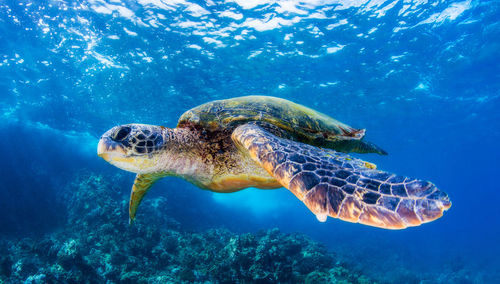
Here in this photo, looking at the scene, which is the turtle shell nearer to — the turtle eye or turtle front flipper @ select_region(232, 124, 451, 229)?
the turtle eye

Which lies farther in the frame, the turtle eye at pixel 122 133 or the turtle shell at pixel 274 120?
the turtle shell at pixel 274 120

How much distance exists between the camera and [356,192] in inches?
57.1

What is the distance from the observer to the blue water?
29.3ft

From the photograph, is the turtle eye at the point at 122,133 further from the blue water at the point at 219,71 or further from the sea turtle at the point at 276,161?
the blue water at the point at 219,71

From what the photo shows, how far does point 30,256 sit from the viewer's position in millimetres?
6930

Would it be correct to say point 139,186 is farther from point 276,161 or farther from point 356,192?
point 356,192

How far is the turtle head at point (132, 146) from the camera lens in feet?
7.86

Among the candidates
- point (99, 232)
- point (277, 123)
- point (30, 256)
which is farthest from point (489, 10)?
point (30, 256)

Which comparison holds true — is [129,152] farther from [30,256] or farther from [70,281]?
[30,256]

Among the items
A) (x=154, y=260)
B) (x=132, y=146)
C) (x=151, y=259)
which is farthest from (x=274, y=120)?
(x=151, y=259)

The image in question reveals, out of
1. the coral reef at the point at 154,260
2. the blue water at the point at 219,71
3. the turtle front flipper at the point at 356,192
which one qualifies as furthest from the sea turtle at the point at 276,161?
the blue water at the point at 219,71

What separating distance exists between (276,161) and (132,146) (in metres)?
1.70

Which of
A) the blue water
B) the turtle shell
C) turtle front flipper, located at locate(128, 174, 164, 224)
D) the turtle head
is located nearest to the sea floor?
turtle front flipper, located at locate(128, 174, 164, 224)

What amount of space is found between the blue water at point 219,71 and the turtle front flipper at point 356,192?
844 centimetres
